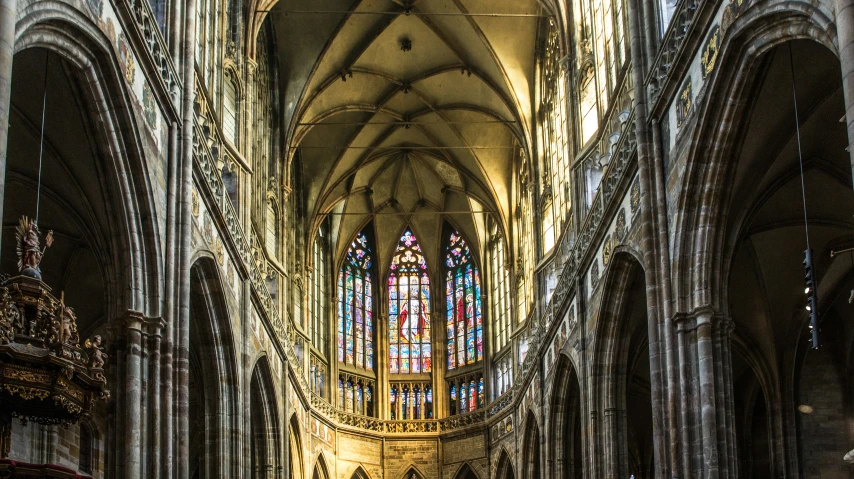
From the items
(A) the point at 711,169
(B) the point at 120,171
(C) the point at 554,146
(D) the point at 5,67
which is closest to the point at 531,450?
(C) the point at 554,146

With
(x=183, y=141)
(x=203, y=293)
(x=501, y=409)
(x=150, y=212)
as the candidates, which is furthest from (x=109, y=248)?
(x=501, y=409)

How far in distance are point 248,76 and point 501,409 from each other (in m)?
18.1

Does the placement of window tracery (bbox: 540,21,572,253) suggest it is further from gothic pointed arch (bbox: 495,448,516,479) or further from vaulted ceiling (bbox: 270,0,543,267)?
gothic pointed arch (bbox: 495,448,516,479)

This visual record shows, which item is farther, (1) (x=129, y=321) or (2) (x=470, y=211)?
(2) (x=470, y=211)

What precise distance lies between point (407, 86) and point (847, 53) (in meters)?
32.4

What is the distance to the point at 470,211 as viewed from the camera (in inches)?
1928

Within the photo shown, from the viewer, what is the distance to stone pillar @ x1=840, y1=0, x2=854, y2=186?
12.6 metres

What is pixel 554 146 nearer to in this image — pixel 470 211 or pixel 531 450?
pixel 531 450

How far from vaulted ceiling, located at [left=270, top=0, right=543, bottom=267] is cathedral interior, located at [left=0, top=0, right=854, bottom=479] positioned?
0.39ft

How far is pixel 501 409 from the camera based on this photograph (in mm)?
46188

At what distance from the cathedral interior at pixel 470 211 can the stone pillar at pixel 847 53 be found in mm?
40

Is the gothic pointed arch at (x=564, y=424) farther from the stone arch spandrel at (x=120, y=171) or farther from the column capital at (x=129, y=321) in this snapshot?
the column capital at (x=129, y=321)

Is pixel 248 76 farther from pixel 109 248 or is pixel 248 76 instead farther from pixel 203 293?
pixel 109 248

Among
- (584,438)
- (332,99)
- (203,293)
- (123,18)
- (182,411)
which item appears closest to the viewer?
(123,18)
